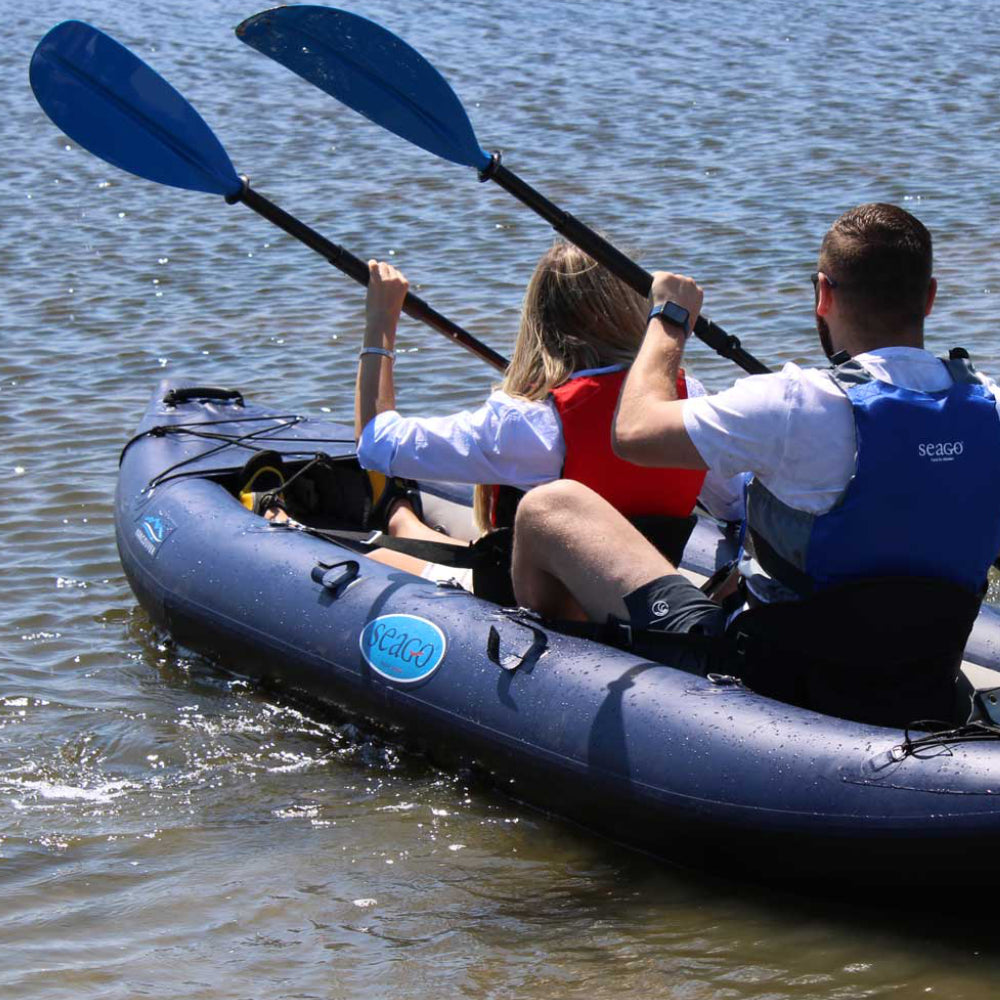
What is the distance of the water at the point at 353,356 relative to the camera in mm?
2932

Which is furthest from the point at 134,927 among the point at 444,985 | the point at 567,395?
the point at 567,395

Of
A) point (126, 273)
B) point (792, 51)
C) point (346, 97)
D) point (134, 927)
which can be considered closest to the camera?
point (134, 927)

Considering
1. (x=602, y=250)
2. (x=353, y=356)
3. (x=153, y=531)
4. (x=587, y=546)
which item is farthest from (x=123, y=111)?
(x=353, y=356)

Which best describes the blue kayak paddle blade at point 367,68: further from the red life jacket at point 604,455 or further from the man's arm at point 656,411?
the man's arm at point 656,411

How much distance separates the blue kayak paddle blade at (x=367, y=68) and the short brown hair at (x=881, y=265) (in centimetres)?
151

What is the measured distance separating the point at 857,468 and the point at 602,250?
0.97 metres

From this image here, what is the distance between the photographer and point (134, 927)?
10.0ft

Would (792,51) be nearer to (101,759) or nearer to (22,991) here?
(101,759)

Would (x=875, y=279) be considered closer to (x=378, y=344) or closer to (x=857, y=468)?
(x=857, y=468)

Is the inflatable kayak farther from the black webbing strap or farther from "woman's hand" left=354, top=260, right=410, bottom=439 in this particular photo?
"woman's hand" left=354, top=260, right=410, bottom=439

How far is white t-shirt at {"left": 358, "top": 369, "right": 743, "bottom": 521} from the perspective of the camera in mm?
3389

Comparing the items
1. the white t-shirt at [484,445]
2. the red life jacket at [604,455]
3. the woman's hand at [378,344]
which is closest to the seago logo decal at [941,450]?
the red life jacket at [604,455]

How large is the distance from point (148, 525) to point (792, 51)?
9.26 metres

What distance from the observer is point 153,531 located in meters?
4.45
